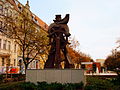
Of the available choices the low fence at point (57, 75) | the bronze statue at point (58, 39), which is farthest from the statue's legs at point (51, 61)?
the low fence at point (57, 75)

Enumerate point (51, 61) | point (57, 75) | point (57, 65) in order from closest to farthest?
point (57, 75) → point (57, 65) → point (51, 61)

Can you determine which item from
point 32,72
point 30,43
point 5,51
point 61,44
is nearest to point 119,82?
point 61,44

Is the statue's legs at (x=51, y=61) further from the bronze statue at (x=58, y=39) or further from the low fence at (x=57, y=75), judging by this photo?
the low fence at (x=57, y=75)

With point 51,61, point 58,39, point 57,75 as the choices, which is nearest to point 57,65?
point 51,61

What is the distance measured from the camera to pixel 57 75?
1348cm

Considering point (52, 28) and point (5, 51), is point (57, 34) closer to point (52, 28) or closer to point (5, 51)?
point (52, 28)

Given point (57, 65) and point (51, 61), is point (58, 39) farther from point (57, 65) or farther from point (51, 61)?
point (57, 65)

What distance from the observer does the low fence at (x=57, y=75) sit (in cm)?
1330

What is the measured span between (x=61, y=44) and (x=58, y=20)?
203cm

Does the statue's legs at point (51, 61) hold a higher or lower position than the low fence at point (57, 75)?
higher

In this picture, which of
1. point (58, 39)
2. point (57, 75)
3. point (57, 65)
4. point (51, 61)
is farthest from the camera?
point (51, 61)

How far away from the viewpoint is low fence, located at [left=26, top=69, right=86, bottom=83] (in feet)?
43.7

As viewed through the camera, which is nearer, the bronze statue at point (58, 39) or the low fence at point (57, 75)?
the low fence at point (57, 75)

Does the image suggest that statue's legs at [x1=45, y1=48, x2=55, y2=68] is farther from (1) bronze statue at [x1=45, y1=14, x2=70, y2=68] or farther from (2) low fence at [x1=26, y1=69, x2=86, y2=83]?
(2) low fence at [x1=26, y1=69, x2=86, y2=83]
